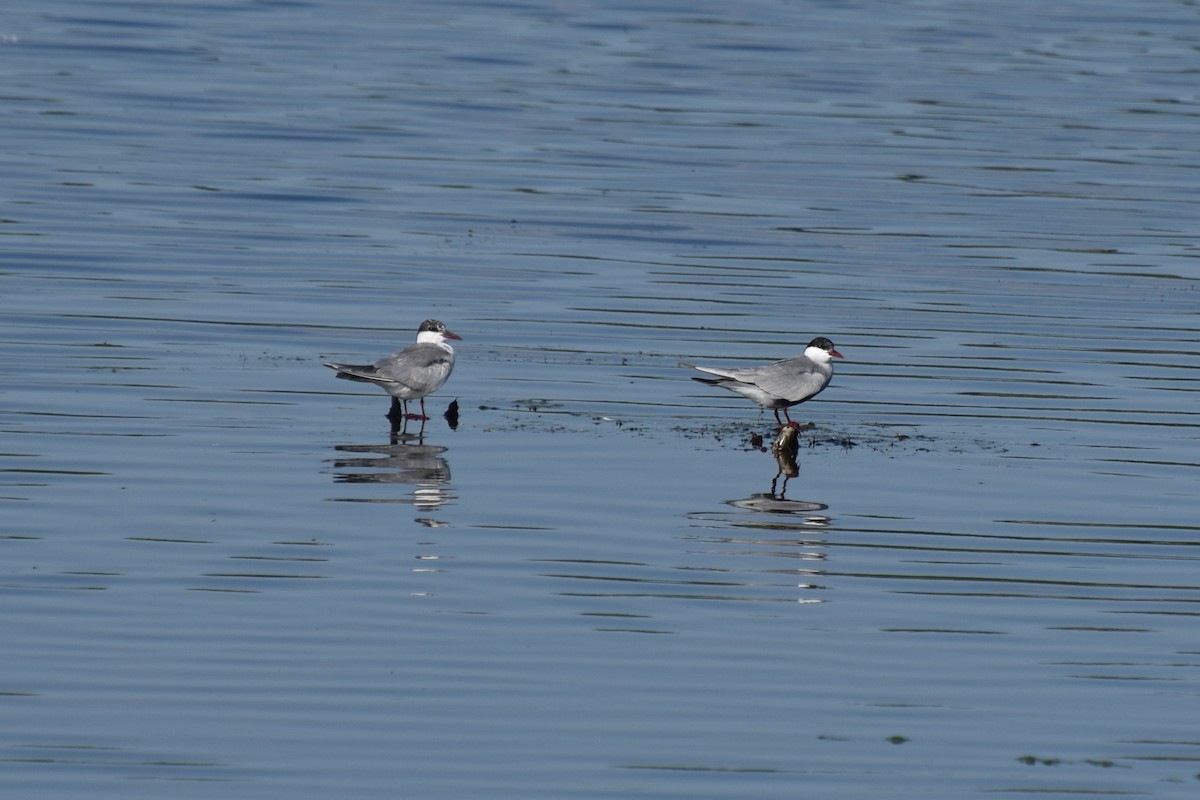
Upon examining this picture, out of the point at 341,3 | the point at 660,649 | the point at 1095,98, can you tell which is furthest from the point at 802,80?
the point at 660,649

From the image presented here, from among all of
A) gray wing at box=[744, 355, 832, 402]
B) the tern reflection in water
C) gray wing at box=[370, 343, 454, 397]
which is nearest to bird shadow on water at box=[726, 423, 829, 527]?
gray wing at box=[744, 355, 832, 402]

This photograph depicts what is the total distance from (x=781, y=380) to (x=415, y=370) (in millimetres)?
2826

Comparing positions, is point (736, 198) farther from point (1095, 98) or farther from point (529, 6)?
point (529, 6)

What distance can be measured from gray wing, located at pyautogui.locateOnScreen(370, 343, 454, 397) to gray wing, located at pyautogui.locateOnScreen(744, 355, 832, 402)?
7.51 ft

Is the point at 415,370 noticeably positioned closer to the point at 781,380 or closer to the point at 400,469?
the point at 400,469

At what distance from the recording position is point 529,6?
4741cm

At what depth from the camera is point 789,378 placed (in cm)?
1583

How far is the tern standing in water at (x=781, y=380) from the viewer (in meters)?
15.8

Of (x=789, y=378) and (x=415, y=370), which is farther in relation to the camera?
(x=789, y=378)

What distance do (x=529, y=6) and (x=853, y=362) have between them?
3054 centimetres

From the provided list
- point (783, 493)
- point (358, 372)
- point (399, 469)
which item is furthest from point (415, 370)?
point (783, 493)

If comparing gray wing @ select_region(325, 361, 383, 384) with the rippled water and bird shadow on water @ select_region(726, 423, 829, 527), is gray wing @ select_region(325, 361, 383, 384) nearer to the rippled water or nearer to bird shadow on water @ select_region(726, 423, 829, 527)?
the rippled water

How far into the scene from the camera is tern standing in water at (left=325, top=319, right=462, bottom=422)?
15750 mm

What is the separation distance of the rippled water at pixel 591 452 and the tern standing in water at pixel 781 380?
14.1 inches
